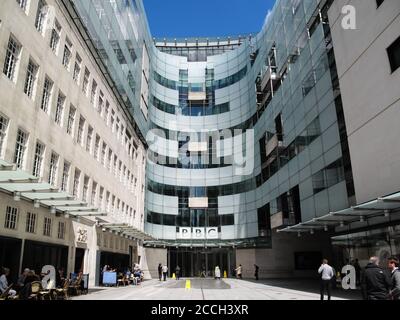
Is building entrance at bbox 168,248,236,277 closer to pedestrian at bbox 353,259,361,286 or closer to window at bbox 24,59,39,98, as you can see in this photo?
pedestrian at bbox 353,259,361,286

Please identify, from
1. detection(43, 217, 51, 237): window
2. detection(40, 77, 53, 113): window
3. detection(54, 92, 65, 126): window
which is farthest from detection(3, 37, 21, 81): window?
detection(43, 217, 51, 237): window

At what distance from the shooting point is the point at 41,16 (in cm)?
2052

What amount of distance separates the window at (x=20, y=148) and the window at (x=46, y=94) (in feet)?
9.39

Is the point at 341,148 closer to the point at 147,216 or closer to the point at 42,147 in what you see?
the point at 42,147

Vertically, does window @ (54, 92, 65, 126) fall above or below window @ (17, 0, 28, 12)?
below

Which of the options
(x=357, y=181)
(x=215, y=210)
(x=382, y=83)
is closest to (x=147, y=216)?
(x=215, y=210)

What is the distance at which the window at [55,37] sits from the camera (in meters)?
22.1

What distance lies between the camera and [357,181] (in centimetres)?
2023

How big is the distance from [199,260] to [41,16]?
40.2m

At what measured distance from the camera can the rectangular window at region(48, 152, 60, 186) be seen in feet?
72.1

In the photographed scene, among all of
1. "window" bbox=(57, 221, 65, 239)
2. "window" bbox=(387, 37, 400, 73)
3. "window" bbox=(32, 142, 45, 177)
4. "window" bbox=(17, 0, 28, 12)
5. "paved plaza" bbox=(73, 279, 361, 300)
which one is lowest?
"paved plaza" bbox=(73, 279, 361, 300)

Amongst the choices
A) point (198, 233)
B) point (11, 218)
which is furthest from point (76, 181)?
point (198, 233)

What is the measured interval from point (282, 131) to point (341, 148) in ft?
44.9

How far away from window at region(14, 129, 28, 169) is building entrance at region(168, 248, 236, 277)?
36.9 m
